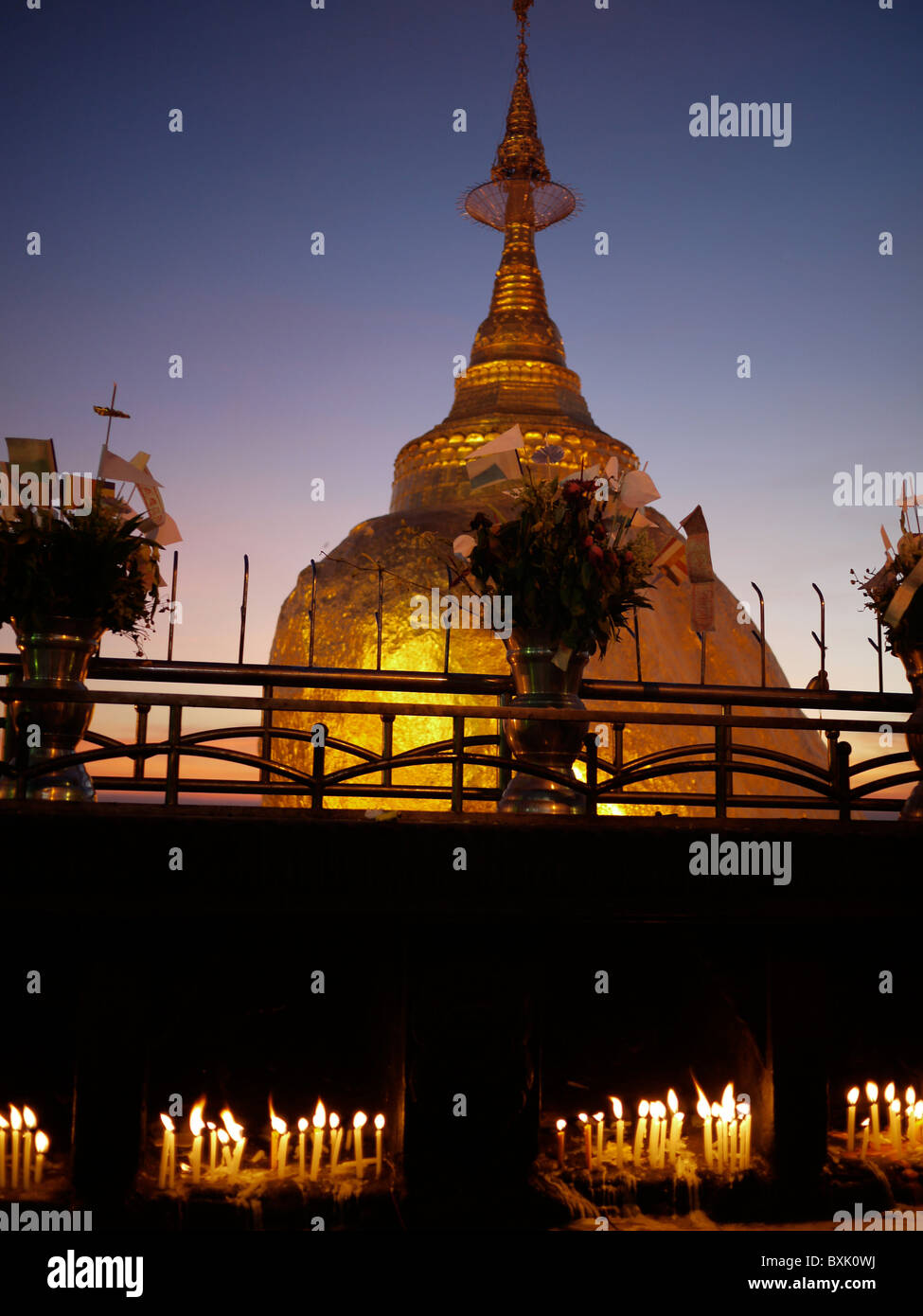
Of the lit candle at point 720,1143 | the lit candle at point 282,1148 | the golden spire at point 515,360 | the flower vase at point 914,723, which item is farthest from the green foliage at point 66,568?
the golden spire at point 515,360

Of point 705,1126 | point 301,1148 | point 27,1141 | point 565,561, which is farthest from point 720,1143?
point 27,1141

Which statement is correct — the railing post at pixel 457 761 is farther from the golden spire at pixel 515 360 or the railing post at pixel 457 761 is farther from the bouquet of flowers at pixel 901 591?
the golden spire at pixel 515 360

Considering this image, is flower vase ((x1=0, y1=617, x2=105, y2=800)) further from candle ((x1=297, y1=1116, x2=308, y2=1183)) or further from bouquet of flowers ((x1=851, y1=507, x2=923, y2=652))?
bouquet of flowers ((x1=851, y1=507, x2=923, y2=652))

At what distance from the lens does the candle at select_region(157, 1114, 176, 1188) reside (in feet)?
12.3

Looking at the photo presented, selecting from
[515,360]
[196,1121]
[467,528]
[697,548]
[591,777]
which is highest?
[515,360]

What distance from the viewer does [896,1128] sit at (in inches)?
→ 169

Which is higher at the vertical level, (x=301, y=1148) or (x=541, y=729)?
(x=541, y=729)

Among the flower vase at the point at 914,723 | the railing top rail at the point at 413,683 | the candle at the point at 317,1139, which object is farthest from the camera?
the railing top rail at the point at 413,683

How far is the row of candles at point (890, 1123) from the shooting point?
425cm

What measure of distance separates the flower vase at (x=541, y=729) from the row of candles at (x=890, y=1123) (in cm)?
142

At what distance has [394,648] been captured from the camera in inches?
395

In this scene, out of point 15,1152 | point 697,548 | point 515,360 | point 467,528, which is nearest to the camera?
point 15,1152

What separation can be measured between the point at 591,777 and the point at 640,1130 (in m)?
1.25

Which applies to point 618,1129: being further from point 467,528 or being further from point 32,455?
point 467,528
